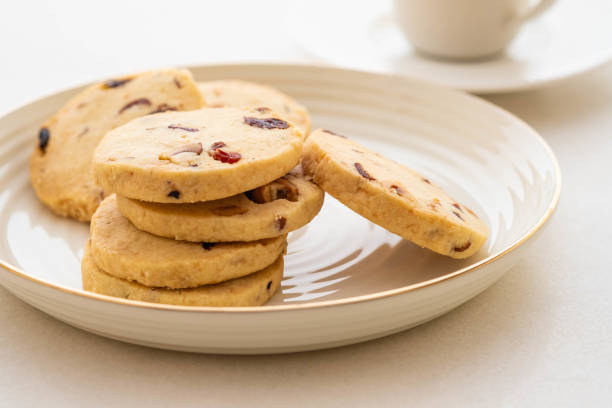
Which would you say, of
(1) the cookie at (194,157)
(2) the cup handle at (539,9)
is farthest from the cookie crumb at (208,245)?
(2) the cup handle at (539,9)

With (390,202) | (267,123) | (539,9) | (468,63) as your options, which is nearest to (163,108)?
(267,123)

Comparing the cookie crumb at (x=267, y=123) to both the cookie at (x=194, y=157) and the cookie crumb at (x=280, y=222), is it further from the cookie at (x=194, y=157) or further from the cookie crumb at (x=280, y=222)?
the cookie crumb at (x=280, y=222)

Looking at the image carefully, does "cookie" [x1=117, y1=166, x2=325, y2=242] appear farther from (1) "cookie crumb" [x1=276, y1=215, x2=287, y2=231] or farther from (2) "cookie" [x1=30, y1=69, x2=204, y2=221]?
(2) "cookie" [x1=30, y1=69, x2=204, y2=221]

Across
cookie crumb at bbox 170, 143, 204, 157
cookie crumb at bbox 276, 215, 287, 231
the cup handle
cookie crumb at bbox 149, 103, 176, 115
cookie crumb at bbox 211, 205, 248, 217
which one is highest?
cookie crumb at bbox 170, 143, 204, 157

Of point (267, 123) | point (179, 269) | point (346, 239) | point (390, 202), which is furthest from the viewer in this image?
Answer: point (346, 239)

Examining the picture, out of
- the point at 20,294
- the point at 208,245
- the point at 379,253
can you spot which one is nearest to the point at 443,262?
the point at 379,253

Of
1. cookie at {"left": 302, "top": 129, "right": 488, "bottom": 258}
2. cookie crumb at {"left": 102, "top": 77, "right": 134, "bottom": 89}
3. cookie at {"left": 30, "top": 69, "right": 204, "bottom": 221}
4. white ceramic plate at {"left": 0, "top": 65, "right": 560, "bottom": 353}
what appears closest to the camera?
white ceramic plate at {"left": 0, "top": 65, "right": 560, "bottom": 353}

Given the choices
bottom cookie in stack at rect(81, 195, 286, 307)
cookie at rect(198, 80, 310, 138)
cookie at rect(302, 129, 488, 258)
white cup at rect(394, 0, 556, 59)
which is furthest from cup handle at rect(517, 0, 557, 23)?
bottom cookie in stack at rect(81, 195, 286, 307)

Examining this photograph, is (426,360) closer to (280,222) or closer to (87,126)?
(280,222)
